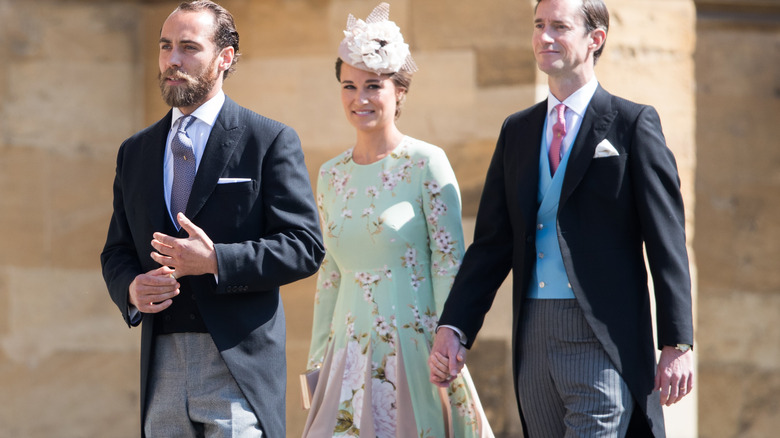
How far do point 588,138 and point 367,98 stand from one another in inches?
46.2

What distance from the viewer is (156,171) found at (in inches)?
138

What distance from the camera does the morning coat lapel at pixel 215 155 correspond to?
3400 millimetres

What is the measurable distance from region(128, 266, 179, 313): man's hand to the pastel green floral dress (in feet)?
3.74

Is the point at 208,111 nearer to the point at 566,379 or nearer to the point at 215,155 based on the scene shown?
the point at 215,155

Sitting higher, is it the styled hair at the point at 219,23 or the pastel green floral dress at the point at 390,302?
the styled hair at the point at 219,23

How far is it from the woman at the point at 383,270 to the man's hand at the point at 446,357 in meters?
0.47

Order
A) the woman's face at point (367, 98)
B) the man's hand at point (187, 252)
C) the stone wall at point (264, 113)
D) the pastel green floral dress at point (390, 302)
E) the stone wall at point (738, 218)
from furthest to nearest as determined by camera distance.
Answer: the stone wall at point (738, 218) → the stone wall at point (264, 113) → the woman's face at point (367, 98) → the pastel green floral dress at point (390, 302) → the man's hand at point (187, 252)

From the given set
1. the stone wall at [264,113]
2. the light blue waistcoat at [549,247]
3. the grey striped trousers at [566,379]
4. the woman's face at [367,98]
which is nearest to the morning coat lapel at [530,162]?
the light blue waistcoat at [549,247]

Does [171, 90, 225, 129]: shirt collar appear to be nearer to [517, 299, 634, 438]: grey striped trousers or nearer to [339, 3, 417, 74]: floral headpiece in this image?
[339, 3, 417, 74]: floral headpiece

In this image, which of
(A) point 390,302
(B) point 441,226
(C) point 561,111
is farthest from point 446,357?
(C) point 561,111

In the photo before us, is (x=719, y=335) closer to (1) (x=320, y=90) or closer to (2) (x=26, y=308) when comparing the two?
(1) (x=320, y=90)

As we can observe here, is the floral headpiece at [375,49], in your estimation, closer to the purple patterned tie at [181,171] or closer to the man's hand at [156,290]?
the purple patterned tie at [181,171]

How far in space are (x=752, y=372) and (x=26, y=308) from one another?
13.0ft

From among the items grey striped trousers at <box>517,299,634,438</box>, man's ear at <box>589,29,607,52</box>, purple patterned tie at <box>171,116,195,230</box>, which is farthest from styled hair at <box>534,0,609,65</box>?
purple patterned tie at <box>171,116,195,230</box>
